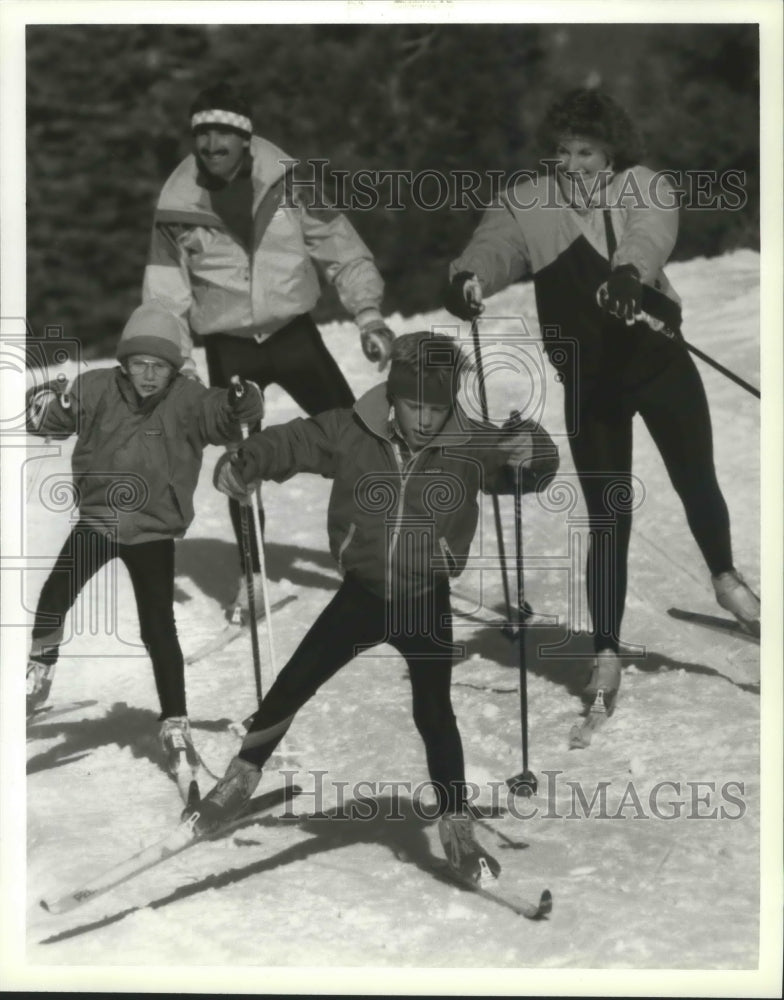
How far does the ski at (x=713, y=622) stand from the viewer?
19.0ft

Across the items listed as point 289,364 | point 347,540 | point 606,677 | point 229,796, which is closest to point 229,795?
point 229,796

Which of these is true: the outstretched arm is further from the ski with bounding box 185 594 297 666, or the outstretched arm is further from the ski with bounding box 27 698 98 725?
the ski with bounding box 27 698 98 725

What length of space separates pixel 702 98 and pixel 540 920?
2.37 meters

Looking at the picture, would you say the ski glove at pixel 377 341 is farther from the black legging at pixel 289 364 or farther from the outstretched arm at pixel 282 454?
the outstretched arm at pixel 282 454

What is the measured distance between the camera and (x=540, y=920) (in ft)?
17.9

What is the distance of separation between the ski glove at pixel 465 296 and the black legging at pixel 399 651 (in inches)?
32.5

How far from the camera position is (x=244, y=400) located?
17.6 feet

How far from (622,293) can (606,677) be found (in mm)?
1088

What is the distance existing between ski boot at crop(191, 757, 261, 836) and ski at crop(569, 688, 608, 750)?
0.91 m

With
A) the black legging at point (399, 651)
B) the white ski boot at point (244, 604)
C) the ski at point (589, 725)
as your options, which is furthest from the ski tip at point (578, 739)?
the white ski boot at point (244, 604)

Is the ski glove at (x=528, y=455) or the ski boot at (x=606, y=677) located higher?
the ski glove at (x=528, y=455)

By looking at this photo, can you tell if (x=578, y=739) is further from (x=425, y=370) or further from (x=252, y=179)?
(x=252, y=179)

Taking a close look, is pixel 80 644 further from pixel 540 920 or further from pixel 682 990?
pixel 682 990

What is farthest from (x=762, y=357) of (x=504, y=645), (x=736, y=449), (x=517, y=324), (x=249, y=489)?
(x=249, y=489)
